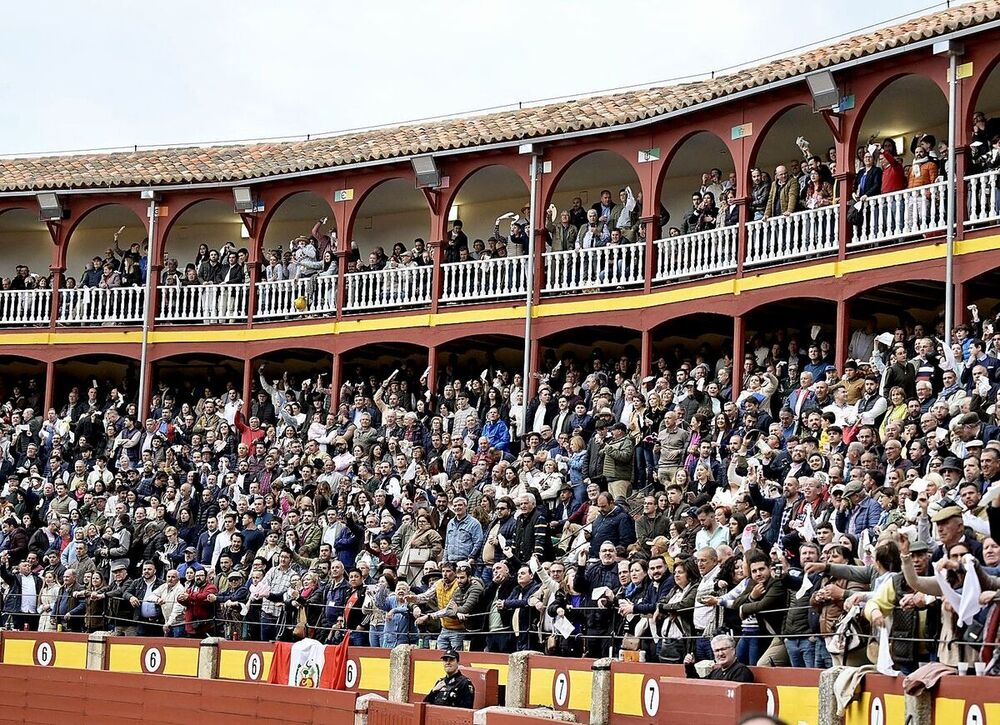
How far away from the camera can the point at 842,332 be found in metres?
22.3

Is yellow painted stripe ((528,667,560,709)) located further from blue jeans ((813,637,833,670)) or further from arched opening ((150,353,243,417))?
arched opening ((150,353,243,417))

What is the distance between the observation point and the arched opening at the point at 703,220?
81.2 feet

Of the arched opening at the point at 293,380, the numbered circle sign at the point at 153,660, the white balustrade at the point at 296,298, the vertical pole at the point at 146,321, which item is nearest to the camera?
the numbered circle sign at the point at 153,660

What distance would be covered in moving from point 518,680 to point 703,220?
1068cm

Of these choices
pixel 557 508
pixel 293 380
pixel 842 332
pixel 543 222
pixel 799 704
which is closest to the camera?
pixel 799 704

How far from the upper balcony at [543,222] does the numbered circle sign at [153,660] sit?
8.91 meters

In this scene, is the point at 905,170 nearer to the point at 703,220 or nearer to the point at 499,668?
the point at 703,220

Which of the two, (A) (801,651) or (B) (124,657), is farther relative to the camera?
(B) (124,657)

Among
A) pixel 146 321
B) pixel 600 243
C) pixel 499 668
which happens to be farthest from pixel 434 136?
pixel 499 668

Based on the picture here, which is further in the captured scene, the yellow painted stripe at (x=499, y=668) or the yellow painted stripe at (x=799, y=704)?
the yellow painted stripe at (x=499, y=668)

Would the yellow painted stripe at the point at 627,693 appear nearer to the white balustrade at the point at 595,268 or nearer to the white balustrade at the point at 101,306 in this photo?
the white balustrade at the point at 595,268

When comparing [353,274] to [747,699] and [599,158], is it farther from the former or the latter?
[747,699]

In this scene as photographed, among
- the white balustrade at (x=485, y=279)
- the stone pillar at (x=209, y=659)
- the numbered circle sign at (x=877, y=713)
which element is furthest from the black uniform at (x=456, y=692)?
the white balustrade at (x=485, y=279)

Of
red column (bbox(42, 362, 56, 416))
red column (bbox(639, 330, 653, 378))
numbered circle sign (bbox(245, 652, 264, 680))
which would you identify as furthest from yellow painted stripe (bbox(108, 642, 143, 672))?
red column (bbox(42, 362, 56, 416))
